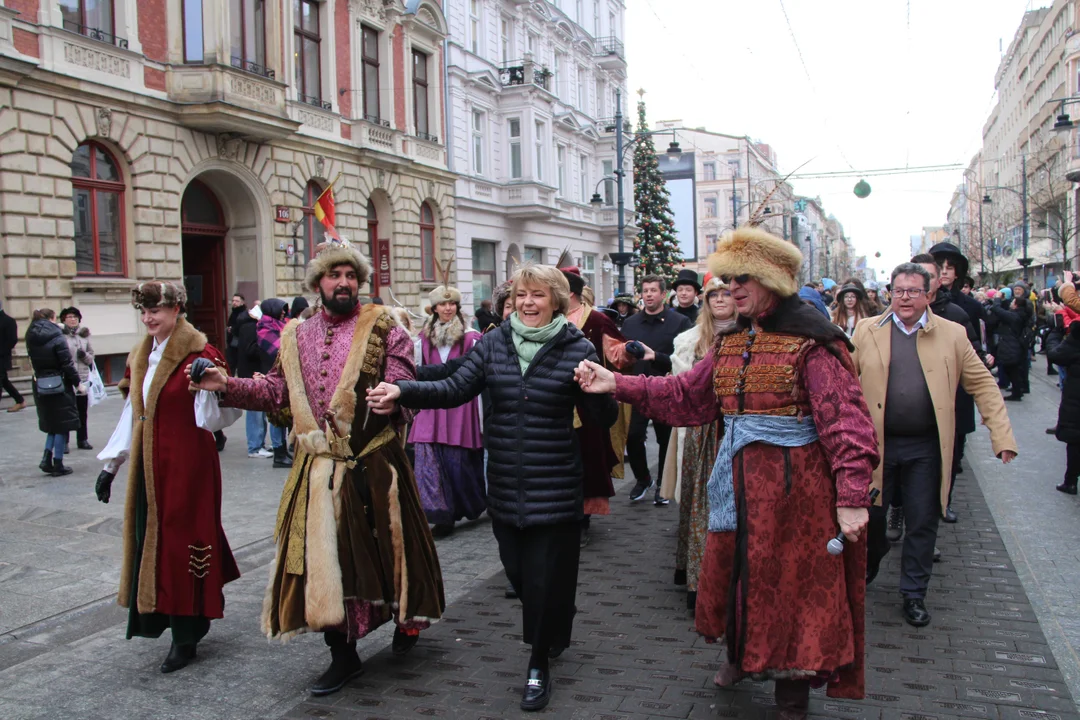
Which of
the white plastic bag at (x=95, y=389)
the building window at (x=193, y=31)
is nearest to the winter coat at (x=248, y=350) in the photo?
the white plastic bag at (x=95, y=389)

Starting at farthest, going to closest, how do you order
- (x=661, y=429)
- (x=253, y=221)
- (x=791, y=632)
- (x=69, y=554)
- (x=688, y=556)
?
(x=253, y=221) < (x=661, y=429) < (x=69, y=554) < (x=688, y=556) < (x=791, y=632)

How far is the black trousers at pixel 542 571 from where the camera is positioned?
4.00 metres

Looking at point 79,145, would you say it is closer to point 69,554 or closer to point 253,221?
point 253,221

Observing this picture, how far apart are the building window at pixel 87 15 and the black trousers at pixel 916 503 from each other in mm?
15686

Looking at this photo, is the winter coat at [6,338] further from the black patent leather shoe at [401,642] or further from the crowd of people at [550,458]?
the black patent leather shoe at [401,642]

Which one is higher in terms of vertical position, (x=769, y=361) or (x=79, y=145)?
(x=79, y=145)

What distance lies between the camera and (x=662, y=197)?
44875 mm

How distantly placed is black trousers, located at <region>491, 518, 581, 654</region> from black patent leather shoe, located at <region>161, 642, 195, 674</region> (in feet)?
5.54

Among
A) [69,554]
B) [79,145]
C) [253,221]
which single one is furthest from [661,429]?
[253,221]

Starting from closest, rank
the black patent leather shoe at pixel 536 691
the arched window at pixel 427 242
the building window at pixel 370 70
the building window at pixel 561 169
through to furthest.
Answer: the black patent leather shoe at pixel 536 691, the building window at pixel 370 70, the arched window at pixel 427 242, the building window at pixel 561 169

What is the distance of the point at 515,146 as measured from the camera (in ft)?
105

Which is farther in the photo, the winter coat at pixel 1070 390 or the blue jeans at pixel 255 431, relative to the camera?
the blue jeans at pixel 255 431

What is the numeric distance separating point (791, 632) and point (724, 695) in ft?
2.17

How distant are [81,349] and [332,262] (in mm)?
7948
